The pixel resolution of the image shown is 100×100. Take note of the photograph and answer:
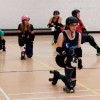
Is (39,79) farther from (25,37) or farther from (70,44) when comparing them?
(25,37)

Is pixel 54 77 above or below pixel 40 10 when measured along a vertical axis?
below

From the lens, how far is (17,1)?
22531 millimetres

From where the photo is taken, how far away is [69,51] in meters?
7.38

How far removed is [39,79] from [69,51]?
172cm

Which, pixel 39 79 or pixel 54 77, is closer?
pixel 54 77

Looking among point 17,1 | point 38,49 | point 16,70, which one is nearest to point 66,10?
point 17,1

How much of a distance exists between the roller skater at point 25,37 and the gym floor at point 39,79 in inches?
11.4

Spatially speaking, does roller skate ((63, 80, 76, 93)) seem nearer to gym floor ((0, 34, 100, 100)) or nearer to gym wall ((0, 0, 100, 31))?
gym floor ((0, 34, 100, 100))

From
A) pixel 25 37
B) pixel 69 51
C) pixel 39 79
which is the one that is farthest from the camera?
pixel 25 37

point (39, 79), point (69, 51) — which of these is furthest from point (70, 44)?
point (39, 79)

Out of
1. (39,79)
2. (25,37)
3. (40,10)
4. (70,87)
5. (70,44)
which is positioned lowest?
(39,79)

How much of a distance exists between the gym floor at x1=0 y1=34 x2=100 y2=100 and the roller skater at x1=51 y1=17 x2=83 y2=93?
0.94ft

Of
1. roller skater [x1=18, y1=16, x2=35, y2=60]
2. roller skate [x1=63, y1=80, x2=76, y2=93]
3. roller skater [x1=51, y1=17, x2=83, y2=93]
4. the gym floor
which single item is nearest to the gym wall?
the gym floor

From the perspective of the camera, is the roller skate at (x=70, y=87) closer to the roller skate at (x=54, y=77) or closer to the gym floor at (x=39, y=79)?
the gym floor at (x=39, y=79)
